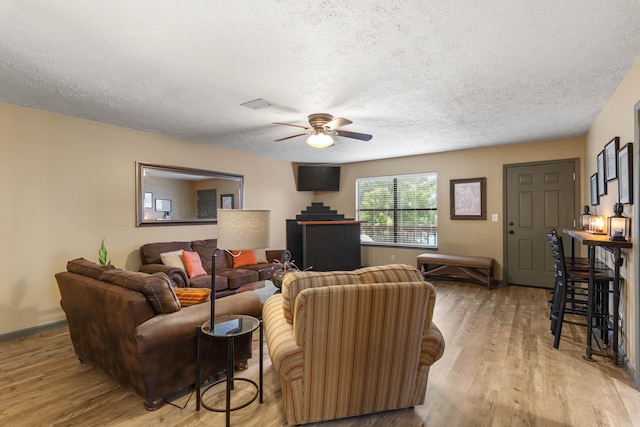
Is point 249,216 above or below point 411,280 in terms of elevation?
above

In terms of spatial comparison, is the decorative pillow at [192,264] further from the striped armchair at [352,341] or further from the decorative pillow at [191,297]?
the striped armchair at [352,341]

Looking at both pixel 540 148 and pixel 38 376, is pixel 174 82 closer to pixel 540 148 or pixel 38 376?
pixel 38 376

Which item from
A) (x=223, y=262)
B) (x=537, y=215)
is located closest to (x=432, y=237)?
(x=537, y=215)

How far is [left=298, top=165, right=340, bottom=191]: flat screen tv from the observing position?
6980mm

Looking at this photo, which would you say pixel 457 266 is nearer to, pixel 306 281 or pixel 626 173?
pixel 626 173

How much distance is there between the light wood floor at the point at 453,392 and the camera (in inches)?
76.8

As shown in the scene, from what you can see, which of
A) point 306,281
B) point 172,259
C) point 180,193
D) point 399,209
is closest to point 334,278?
point 306,281

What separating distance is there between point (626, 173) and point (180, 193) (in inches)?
199

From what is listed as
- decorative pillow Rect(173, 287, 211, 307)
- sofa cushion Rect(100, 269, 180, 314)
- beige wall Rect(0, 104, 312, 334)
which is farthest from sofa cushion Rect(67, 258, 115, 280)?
beige wall Rect(0, 104, 312, 334)

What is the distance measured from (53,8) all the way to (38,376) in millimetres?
2621

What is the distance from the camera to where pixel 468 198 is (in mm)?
5746

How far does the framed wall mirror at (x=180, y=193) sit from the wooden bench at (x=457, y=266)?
3.51 meters

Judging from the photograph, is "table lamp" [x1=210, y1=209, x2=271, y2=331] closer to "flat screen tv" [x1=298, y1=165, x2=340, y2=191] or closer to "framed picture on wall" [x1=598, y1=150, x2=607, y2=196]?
"framed picture on wall" [x1=598, y1=150, x2=607, y2=196]

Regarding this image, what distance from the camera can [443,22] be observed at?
6.26ft
